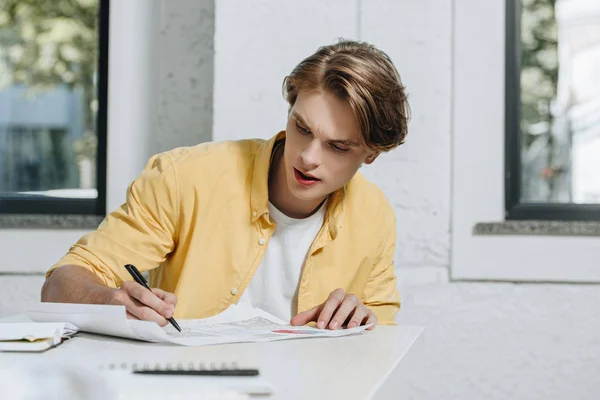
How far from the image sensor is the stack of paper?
3.96 ft

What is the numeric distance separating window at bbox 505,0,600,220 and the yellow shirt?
3.92 feet

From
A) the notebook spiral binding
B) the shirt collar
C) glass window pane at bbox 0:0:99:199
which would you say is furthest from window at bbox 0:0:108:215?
the notebook spiral binding

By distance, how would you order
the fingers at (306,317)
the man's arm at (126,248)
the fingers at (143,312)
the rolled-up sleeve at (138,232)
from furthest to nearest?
the rolled-up sleeve at (138,232), the fingers at (306,317), the man's arm at (126,248), the fingers at (143,312)

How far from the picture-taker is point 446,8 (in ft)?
9.28

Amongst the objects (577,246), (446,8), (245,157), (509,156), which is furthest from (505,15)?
(245,157)

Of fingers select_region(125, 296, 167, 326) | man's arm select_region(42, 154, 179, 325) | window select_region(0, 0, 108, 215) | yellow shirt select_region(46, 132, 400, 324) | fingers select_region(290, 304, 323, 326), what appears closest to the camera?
fingers select_region(125, 296, 167, 326)

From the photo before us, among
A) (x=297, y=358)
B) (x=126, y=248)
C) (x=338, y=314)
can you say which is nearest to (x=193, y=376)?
(x=297, y=358)

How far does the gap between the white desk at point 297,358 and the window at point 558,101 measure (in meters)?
1.73

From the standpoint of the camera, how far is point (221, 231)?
1.96m

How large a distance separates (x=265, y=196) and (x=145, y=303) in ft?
2.02

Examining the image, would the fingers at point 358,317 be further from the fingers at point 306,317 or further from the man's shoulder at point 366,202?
the man's shoulder at point 366,202

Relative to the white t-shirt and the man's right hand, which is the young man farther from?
the man's right hand

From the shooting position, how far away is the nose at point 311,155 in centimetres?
179

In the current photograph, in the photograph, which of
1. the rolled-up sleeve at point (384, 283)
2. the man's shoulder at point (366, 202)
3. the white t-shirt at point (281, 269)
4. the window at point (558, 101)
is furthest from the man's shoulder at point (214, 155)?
the window at point (558, 101)
